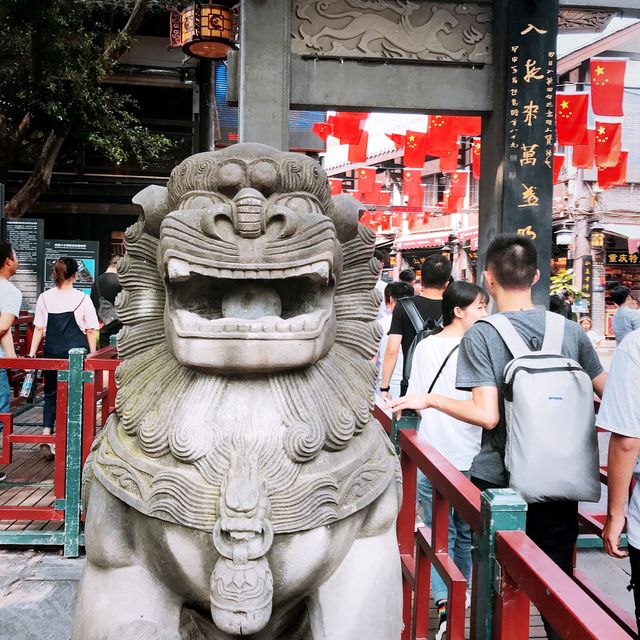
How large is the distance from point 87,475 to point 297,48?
4.25 meters

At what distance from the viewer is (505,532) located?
1.38m

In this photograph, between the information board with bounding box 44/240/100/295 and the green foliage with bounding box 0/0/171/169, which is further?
the information board with bounding box 44/240/100/295

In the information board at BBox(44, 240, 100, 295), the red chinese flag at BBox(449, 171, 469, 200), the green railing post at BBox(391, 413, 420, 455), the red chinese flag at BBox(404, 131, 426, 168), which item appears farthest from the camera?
the red chinese flag at BBox(449, 171, 469, 200)

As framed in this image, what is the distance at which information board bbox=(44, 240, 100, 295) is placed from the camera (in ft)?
31.4

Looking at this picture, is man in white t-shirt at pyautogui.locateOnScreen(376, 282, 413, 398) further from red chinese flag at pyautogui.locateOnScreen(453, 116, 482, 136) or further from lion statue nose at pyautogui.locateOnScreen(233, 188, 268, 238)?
red chinese flag at pyautogui.locateOnScreen(453, 116, 482, 136)

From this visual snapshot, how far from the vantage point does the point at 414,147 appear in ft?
41.3

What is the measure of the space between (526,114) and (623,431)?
3713 mm

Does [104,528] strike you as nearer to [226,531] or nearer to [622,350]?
[226,531]

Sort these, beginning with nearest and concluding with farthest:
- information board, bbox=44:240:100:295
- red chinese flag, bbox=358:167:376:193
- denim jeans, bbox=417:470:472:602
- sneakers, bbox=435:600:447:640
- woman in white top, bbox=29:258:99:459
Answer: sneakers, bbox=435:600:447:640 < denim jeans, bbox=417:470:472:602 < woman in white top, bbox=29:258:99:459 < information board, bbox=44:240:100:295 < red chinese flag, bbox=358:167:376:193

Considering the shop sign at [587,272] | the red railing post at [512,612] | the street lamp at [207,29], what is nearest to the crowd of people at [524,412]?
the red railing post at [512,612]

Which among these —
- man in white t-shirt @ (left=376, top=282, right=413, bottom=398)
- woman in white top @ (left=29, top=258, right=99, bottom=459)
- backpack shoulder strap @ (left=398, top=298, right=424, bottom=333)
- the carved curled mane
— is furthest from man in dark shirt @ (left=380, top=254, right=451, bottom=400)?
woman in white top @ (left=29, top=258, right=99, bottom=459)

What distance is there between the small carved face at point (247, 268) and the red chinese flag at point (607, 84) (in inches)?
321

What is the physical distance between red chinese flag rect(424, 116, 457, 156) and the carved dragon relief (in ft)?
15.4

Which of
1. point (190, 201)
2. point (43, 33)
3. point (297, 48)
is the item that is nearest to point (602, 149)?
point (297, 48)
